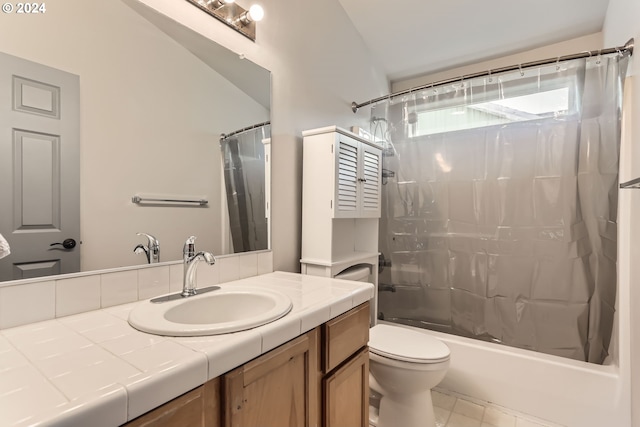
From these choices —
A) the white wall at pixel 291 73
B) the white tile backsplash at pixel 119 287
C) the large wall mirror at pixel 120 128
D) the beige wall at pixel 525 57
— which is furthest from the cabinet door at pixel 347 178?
the beige wall at pixel 525 57

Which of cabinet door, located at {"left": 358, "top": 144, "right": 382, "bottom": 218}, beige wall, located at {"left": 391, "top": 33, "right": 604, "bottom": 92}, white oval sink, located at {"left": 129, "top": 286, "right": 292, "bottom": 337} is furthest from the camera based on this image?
beige wall, located at {"left": 391, "top": 33, "right": 604, "bottom": 92}

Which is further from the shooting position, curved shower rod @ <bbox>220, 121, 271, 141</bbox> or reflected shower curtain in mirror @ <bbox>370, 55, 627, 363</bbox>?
reflected shower curtain in mirror @ <bbox>370, 55, 627, 363</bbox>

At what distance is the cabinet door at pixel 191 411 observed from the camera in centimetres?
53

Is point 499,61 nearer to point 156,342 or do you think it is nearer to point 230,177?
point 230,177

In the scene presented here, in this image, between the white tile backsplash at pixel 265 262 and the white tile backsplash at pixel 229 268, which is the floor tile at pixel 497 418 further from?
the white tile backsplash at pixel 229 268

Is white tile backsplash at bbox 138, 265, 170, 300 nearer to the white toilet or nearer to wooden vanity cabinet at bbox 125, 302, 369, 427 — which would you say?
wooden vanity cabinet at bbox 125, 302, 369, 427

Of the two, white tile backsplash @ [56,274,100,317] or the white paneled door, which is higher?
the white paneled door

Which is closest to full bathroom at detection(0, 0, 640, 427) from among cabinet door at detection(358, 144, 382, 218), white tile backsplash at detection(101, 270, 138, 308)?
white tile backsplash at detection(101, 270, 138, 308)

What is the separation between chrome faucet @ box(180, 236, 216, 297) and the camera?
1039 millimetres

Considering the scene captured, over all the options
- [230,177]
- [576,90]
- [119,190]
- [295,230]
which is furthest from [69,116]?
[576,90]

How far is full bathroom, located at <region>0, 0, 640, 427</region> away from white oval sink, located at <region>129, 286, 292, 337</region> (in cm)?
3

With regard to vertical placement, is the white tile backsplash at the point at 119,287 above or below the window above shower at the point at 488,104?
below

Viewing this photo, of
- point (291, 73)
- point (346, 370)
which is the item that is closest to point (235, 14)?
point (291, 73)

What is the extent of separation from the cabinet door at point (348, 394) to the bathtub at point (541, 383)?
964 mm
